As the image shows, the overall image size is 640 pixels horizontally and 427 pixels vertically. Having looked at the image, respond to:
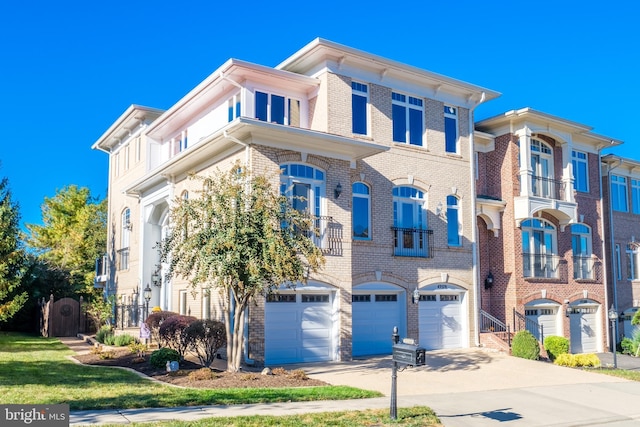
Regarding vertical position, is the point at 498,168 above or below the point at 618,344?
above

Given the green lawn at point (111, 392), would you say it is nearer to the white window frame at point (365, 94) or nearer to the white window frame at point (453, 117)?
the white window frame at point (365, 94)

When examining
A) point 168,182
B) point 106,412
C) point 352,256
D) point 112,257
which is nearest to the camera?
point 106,412

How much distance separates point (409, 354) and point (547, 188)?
17.5 meters

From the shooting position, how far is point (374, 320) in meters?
20.0

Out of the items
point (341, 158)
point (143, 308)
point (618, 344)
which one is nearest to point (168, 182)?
point (143, 308)

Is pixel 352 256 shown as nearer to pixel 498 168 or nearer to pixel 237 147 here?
pixel 237 147

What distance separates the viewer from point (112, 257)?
1206 inches

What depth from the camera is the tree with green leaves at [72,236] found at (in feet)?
116

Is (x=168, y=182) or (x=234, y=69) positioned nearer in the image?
(x=234, y=69)

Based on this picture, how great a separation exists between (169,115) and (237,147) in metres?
6.95

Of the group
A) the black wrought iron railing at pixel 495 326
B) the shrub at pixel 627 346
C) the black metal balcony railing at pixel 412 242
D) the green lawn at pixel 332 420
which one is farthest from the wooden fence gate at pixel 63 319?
the shrub at pixel 627 346

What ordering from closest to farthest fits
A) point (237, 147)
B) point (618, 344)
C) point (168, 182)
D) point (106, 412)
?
point (106, 412), point (237, 147), point (168, 182), point (618, 344)

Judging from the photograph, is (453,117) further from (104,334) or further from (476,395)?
(104,334)

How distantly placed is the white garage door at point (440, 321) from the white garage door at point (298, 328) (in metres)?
4.33
